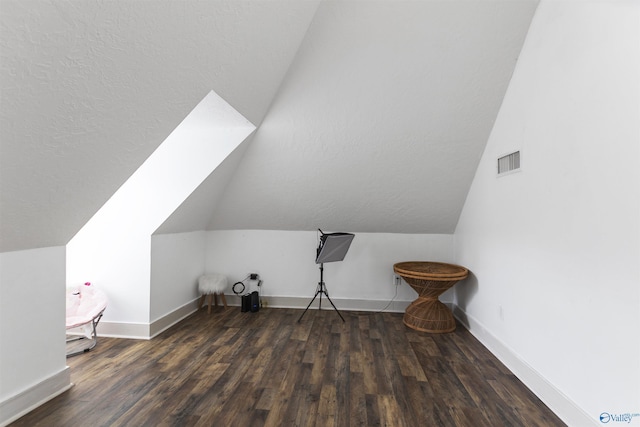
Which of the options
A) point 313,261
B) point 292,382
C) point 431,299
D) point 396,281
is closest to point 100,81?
point 292,382

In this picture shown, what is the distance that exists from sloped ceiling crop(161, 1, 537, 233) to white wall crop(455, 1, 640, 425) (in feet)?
0.98

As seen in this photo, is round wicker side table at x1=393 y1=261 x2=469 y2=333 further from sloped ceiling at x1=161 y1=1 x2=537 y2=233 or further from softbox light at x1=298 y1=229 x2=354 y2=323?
sloped ceiling at x1=161 y1=1 x2=537 y2=233

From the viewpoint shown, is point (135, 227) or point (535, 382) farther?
point (135, 227)

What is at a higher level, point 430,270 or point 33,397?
point 430,270

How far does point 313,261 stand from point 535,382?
2729 millimetres

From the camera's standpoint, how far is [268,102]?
9.79ft

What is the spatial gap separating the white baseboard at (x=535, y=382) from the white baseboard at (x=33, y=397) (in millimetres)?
3295

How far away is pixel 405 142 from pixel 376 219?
1200mm

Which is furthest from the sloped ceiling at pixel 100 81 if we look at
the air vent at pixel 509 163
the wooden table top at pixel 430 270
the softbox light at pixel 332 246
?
the wooden table top at pixel 430 270

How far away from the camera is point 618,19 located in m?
1.72

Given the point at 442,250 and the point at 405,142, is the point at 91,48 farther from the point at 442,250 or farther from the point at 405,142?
the point at 442,250

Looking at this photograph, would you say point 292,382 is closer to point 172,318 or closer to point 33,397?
point 33,397

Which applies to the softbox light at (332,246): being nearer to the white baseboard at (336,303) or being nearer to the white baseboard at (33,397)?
the white baseboard at (336,303)

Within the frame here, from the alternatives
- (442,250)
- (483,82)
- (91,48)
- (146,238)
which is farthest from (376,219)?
(91,48)
